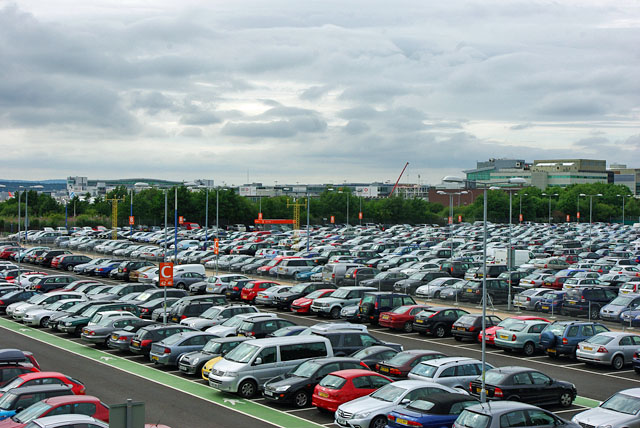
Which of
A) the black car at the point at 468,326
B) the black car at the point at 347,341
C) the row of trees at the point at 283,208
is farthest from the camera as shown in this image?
the row of trees at the point at 283,208

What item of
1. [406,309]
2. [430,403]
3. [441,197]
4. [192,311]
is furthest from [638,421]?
[441,197]

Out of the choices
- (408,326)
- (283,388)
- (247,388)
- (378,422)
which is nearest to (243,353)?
(247,388)

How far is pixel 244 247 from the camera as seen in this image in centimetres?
6800

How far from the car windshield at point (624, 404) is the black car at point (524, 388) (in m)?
2.26

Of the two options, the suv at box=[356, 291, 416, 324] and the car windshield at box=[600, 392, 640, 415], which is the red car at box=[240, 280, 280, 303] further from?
the car windshield at box=[600, 392, 640, 415]

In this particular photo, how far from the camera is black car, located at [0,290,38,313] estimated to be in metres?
36.8

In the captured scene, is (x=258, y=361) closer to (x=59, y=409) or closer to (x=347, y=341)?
(x=347, y=341)

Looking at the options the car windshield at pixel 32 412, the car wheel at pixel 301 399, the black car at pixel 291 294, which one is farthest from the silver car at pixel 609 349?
the car windshield at pixel 32 412

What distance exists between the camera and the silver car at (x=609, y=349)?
979 inches

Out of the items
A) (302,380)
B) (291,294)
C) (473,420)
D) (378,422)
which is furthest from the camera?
(291,294)

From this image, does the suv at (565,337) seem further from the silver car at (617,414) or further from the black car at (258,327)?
the black car at (258,327)

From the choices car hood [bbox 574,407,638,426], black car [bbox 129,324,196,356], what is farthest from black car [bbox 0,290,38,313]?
car hood [bbox 574,407,638,426]

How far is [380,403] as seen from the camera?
16562mm

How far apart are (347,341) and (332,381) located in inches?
214
